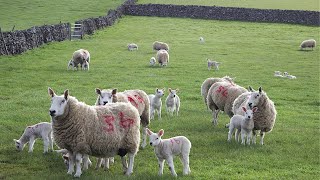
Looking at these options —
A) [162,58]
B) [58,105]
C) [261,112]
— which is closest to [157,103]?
[261,112]

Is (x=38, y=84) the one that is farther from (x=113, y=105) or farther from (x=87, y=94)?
(x=113, y=105)

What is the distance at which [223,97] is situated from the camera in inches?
653

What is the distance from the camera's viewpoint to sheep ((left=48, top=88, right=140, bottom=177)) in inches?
424

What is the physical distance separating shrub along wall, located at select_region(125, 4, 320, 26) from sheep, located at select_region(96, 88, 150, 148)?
5505 cm

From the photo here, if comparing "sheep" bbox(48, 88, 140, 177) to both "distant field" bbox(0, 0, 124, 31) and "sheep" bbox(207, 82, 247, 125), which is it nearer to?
"sheep" bbox(207, 82, 247, 125)

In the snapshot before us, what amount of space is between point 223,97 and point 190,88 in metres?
7.56

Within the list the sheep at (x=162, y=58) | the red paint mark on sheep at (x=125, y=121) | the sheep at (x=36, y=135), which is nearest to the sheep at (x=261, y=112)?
the red paint mark on sheep at (x=125, y=121)

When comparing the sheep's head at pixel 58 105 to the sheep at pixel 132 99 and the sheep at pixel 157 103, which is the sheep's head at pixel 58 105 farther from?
the sheep at pixel 157 103

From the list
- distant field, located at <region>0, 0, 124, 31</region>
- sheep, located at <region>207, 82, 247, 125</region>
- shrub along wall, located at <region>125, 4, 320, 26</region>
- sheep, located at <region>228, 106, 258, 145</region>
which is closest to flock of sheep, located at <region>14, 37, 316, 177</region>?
sheep, located at <region>228, 106, 258, 145</region>

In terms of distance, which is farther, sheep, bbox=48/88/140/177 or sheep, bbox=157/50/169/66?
sheep, bbox=157/50/169/66

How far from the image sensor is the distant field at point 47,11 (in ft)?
180

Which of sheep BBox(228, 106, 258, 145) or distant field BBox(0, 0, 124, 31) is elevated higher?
sheep BBox(228, 106, 258, 145)

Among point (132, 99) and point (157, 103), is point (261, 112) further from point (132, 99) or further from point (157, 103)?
point (157, 103)

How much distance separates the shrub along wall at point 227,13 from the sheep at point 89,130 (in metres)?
57.7
